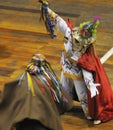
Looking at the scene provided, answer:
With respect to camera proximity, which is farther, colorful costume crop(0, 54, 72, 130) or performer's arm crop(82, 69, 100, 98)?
performer's arm crop(82, 69, 100, 98)

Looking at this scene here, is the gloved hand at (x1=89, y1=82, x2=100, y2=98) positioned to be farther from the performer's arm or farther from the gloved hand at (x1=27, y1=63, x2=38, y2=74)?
the gloved hand at (x1=27, y1=63, x2=38, y2=74)

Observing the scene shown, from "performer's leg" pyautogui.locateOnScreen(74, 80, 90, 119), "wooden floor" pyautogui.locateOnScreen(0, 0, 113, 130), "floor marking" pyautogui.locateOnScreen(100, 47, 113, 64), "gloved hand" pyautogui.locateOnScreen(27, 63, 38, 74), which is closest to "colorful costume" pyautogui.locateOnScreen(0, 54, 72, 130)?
"gloved hand" pyautogui.locateOnScreen(27, 63, 38, 74)

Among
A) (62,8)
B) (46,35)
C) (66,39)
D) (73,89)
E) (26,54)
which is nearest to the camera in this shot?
(66,39)

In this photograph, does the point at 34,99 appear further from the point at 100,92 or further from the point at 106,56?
the point at 106,56

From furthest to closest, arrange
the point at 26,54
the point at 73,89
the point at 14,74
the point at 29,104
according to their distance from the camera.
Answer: the point at 26,54 < the point at 14,74 < the point at 73,89 < the point at 29,104

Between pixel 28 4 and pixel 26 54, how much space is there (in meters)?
1.78

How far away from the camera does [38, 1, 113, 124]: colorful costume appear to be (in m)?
3.12

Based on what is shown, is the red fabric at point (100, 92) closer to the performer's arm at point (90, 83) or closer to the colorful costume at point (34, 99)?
the performer's arm at point (90, 83)

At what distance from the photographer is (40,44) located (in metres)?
4.86

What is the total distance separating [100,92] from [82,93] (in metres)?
0.15

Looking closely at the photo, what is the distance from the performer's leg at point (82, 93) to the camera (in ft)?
10.9

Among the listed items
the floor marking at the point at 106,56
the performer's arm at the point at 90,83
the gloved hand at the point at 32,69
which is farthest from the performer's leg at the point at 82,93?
the floor marking at the point at 106,56

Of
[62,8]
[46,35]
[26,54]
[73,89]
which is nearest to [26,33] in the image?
[46,35]

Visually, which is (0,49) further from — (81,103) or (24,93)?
(24,93)
